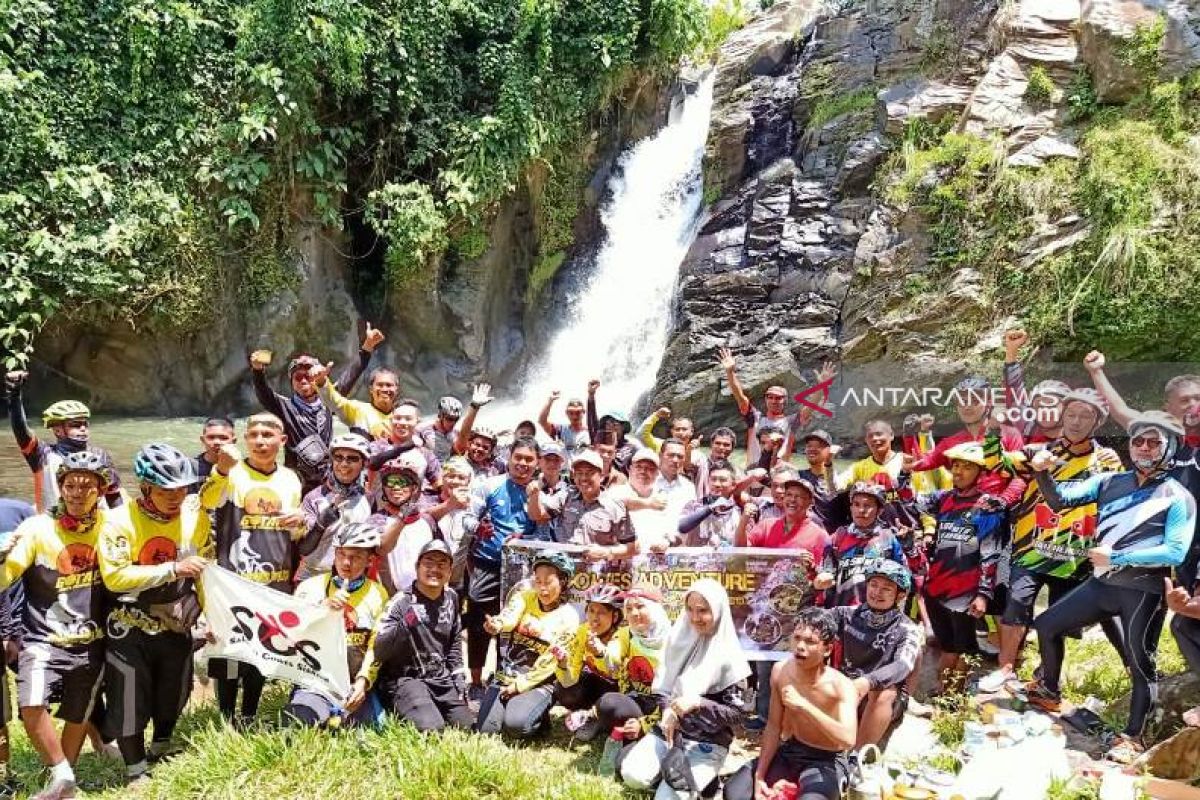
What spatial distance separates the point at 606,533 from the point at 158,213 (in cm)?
1173

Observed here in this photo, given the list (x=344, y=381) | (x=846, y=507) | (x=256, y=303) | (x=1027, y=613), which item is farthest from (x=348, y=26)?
(x=1027, y=613)

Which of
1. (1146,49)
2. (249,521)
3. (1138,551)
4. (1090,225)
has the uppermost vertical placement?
(1146,49)

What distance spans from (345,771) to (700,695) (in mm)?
1837

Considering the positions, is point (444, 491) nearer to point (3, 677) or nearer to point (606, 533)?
point (606, 533)

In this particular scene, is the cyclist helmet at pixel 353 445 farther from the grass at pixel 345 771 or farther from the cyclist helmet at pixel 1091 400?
the cyclist helmet at pixel 1091 400

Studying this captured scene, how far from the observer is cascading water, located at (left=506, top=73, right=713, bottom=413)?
17.0 metres

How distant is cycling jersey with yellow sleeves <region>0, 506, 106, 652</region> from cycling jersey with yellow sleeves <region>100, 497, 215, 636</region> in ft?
0.34

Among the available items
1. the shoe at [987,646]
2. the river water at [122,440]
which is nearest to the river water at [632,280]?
the river water at [122,440]

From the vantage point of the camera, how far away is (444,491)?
545cm

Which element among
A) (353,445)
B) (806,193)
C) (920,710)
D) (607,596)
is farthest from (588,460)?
(806,193)

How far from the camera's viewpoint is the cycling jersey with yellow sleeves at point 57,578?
4.00 metres

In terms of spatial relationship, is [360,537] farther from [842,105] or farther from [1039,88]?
[842,105]

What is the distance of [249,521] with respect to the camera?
4.52m

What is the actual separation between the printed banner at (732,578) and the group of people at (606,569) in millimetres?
80
